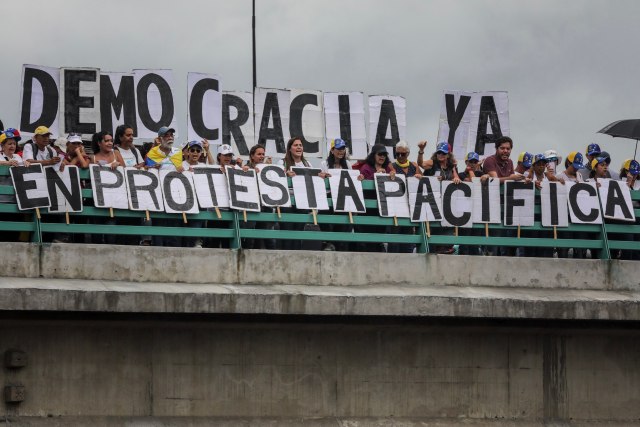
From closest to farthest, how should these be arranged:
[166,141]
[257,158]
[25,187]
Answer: [25,187]
[257,158]
[166,141]

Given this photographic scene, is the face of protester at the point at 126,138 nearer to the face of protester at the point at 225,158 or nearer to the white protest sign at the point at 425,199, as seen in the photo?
the face of protester at the point at 225,158

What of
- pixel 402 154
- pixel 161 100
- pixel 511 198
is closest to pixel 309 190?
pixel 402 154

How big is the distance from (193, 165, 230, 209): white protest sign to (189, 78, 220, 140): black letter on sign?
2.85 m

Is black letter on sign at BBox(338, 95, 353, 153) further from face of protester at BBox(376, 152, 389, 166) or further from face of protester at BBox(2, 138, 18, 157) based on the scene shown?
face of protester at BBox(2, 138, 18, 157)

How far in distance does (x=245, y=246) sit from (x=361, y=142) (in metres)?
4.19

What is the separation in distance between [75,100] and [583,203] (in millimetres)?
7692

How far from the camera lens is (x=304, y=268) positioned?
20.9 metres

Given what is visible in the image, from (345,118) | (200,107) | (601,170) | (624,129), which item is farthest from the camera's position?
(624,129)

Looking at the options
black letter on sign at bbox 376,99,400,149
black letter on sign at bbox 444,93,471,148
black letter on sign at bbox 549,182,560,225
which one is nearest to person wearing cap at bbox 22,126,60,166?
black letter on sign at bbox 376,99,400,149

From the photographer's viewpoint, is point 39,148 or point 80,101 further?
point 80,101

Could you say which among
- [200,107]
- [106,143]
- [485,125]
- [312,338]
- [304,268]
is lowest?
[312,338]

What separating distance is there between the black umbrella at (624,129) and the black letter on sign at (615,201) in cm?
412

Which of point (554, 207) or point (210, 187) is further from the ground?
point (210, 187)

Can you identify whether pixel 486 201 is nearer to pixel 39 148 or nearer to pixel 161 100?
pixel 161 100
